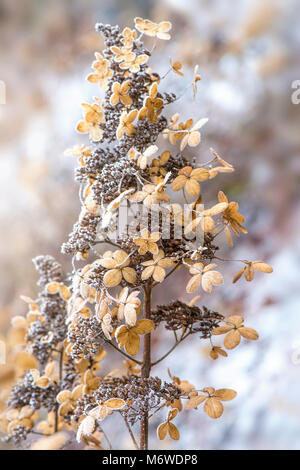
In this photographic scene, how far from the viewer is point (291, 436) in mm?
1040

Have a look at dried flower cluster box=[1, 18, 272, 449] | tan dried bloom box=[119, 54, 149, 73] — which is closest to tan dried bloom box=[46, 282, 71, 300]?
dried flower cluster box=[1, 18, 272, 449]

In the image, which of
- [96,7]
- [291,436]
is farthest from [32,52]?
[291,436]

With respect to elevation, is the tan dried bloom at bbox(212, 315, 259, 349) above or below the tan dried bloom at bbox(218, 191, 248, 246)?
below

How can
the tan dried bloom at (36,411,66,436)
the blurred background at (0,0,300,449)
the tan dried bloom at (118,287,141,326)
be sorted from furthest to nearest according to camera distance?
the blurred background at (0,0,300,449) < the tan dried bloom at (36,411,66,436) < the tan dried bloom at (118,287,141,326)

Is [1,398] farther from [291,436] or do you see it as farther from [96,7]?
[96,7]

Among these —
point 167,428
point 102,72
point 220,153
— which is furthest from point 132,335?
point 220,153

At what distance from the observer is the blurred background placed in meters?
1.11

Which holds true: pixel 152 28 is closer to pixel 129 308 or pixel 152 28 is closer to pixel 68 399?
pixel 129 308

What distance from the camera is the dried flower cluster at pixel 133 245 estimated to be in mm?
543

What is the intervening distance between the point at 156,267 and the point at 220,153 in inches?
27.8

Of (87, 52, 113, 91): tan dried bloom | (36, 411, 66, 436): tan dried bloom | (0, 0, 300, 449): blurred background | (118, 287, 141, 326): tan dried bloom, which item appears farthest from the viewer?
(0, 0, 300, 449): blurred background

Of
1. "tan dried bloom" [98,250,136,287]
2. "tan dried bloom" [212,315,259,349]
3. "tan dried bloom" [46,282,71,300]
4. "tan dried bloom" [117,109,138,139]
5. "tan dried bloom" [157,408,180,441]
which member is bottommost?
"tan dried bloom" [157,408,180,441]

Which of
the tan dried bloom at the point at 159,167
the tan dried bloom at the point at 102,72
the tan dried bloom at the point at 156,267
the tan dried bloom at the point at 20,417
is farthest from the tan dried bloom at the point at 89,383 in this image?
the tan dried bloom at the point at 102,72

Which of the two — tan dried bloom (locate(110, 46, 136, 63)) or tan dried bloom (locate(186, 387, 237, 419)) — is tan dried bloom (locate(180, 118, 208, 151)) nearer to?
tan dried bloom (locate(110, 46, 136, 63))
